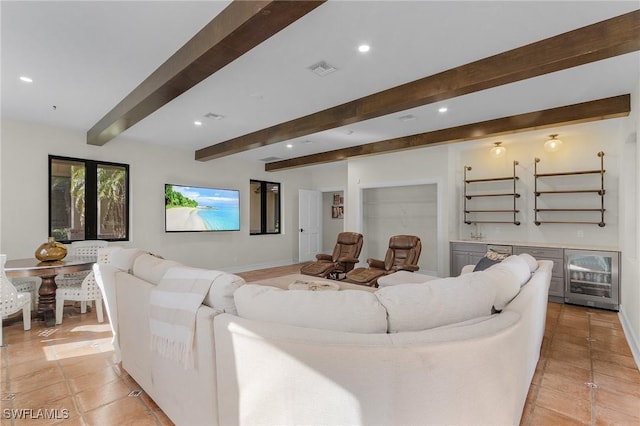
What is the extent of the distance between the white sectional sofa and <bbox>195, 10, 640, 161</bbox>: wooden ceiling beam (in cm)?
183

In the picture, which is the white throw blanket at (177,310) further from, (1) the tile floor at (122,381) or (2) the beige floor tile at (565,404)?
(2) the beige floor tile at (565,404)

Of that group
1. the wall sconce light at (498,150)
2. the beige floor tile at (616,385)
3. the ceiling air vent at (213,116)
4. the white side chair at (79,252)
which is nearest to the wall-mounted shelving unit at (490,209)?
the wall sconce light at (498,150)

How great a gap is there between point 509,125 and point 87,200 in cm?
647

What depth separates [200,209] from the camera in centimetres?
641

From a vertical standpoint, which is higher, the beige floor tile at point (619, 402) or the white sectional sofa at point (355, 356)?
the white sectional sofa at point (355, 356)

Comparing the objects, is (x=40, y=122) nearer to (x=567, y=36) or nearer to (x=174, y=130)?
(x=174, y=130)

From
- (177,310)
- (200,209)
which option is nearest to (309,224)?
(200,209)

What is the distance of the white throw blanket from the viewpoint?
1588 millimetres

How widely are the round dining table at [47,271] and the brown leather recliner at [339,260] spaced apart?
2.97 m

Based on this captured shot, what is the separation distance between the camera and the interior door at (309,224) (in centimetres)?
829

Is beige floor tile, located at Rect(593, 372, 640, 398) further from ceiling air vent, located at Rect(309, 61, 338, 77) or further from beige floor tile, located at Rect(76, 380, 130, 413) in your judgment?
beige floor tile, located at Rect(76, 380, 130, 413)

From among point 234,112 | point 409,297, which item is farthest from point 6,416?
point 234,112

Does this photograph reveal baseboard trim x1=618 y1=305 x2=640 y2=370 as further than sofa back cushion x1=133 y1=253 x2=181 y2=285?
Yes

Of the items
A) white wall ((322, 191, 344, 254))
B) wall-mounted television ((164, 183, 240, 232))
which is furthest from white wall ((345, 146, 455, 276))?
wall-mounted television ((164, 183, 240, 232))
